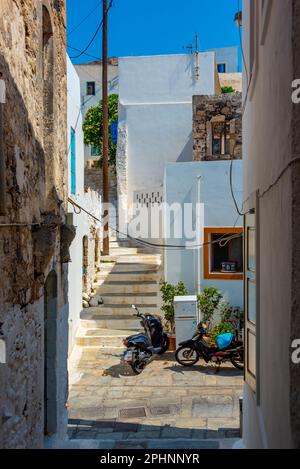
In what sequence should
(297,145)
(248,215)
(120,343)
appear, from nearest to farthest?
(297,145) → (248,215) → (120,343)

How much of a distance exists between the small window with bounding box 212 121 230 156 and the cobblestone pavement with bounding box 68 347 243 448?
7.20 metres

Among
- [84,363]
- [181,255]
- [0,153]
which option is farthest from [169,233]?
[0,153]

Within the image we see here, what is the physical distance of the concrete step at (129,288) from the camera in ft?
48.5

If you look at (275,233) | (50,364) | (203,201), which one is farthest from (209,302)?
(275,233)

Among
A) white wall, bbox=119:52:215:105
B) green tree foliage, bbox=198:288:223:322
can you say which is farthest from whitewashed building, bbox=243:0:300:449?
white wall, bbox=119:52:215:105

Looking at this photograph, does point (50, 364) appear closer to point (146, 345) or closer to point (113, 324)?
point (146, 345)

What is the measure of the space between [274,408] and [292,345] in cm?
113

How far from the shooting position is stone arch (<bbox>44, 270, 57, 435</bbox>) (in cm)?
633

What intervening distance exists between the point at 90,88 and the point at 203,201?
24.7 m

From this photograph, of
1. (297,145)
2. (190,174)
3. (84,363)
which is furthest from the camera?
(190,174)

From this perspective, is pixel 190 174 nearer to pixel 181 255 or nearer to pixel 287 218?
pixel 181 255

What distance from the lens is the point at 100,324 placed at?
1312 cm

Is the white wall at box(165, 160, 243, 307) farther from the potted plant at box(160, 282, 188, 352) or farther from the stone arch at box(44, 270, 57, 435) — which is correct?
the stone arch at box(44, 270, 57, 435)

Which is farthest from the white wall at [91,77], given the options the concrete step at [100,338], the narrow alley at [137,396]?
the concrete step at [100,338]
